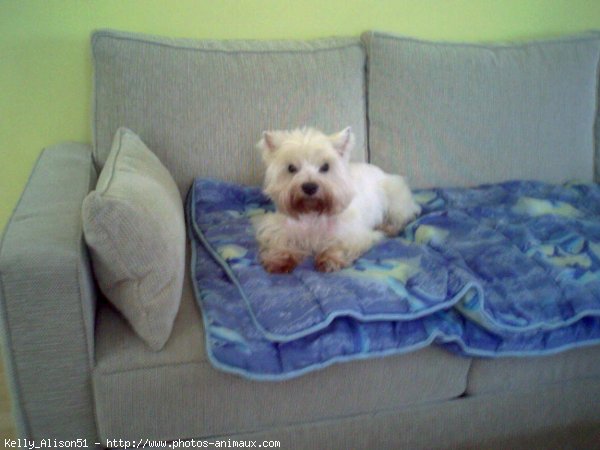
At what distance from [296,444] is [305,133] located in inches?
39.6

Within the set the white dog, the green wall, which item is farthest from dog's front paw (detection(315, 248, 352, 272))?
the green wall

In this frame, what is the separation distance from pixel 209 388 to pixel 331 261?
1.80 feet

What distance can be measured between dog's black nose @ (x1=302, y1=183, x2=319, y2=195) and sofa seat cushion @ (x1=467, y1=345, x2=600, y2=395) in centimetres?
72

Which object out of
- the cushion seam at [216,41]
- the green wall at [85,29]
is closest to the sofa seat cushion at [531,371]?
the cushion seam at [216,41]

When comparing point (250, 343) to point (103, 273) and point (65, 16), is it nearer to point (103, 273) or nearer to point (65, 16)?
point (103, 273)

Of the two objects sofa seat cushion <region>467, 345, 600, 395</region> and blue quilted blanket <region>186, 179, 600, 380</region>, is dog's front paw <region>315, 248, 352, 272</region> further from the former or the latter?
sofa seat cushion <region>467, 345, 600, 395</region>

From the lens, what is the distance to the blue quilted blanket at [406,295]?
1242 mm

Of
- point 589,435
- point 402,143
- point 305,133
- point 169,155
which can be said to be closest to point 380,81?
point 402,143

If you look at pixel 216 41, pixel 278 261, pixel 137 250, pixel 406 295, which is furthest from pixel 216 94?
pixel 406 295

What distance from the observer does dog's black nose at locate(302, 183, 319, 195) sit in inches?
65.8

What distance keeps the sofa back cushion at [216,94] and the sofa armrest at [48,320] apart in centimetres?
64

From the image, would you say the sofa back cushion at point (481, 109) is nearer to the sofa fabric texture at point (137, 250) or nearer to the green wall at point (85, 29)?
the green wall at point (85, 29)

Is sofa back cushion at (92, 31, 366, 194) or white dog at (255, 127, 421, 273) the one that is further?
sofa back cushion at (92, 31, 366, 194)

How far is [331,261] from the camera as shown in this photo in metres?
1.59
